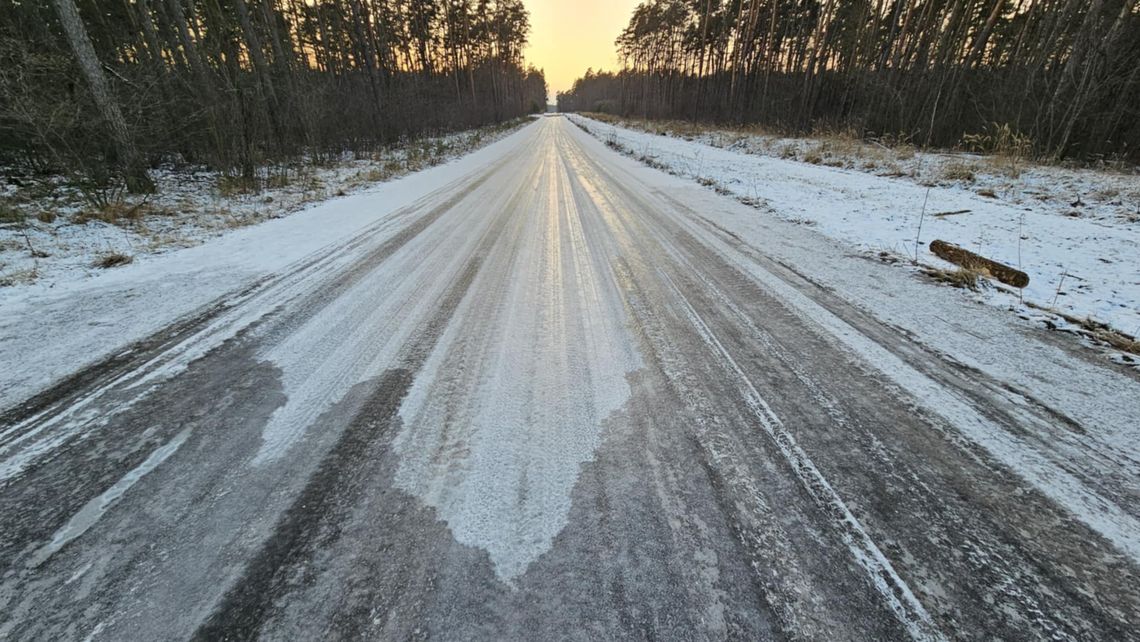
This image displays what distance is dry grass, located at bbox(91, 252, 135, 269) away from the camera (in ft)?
14.5

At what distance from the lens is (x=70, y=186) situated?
7.04 m

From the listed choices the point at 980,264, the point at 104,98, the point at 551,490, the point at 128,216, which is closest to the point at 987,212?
the point at 980,264

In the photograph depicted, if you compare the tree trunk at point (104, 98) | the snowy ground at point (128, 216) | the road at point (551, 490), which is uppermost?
the tree trunk at point (104, 98)

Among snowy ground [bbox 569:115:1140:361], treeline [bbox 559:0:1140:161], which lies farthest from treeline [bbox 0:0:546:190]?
treeline [bbox 559:0:1140:161]

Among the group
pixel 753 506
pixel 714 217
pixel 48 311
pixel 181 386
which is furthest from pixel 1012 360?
pixel 48 311

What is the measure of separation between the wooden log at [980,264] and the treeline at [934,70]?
368 inches

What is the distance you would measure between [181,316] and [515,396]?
2872 millimetres

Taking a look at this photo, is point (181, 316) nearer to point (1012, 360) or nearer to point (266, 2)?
point (1012, 360)

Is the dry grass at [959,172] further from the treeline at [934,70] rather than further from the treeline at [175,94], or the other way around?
the treeline at [175,94]

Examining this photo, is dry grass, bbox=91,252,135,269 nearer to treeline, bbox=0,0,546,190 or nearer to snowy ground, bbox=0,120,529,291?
snowy ground, bbox=0,120,529,291

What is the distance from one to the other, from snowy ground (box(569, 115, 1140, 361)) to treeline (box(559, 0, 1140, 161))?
2.11 metres

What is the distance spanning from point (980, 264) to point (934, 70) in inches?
637

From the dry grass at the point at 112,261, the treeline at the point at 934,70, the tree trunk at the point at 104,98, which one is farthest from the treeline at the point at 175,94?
the treeline at the point at 934,70

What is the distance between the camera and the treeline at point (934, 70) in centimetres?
952
